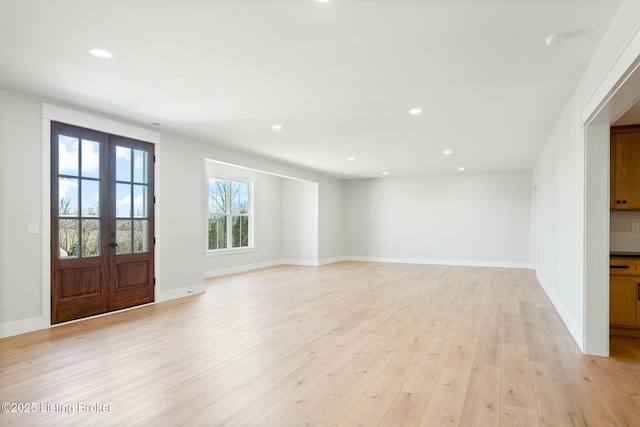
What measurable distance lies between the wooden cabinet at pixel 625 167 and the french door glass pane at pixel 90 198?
20.3 ft

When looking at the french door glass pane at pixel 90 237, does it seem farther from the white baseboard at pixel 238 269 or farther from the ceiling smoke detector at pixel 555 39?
the ceiling smoke detector at pixel 555 39

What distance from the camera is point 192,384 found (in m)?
2.67

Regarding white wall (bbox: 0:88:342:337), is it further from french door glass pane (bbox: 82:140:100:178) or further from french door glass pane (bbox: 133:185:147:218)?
french door glass pane (bbox: 82:140:100:178)

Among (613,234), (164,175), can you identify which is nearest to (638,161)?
(613,234)

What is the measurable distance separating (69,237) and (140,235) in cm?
99

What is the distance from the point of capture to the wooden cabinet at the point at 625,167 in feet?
13.0

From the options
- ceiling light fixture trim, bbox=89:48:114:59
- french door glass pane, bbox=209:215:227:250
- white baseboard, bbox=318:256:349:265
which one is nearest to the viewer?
ceiling light fixture trim, bbox=89:48:114:59

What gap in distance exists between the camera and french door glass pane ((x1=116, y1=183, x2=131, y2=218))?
4980mm

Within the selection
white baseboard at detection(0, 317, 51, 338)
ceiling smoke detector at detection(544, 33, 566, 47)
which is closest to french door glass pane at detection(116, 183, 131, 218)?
white baseboard at detection(0, 317, 51, 338)

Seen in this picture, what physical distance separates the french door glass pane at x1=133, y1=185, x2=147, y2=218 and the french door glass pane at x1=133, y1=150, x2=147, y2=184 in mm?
104

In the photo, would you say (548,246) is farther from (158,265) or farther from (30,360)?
(30,360)

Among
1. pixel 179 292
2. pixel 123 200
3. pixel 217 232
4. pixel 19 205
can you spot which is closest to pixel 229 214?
pixel 217 232

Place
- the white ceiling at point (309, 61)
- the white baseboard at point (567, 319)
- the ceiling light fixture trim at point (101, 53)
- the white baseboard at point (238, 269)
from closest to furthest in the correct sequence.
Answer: the white ceiling at point (309, 61)
the ceiling light fixture trim at point (101, 53)
the white baseboard at point (567, 319)
the white baseboard at point (238, 269)

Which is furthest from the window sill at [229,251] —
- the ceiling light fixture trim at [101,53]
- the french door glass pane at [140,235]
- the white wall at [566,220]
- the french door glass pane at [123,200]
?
the white wall at [566,220]
